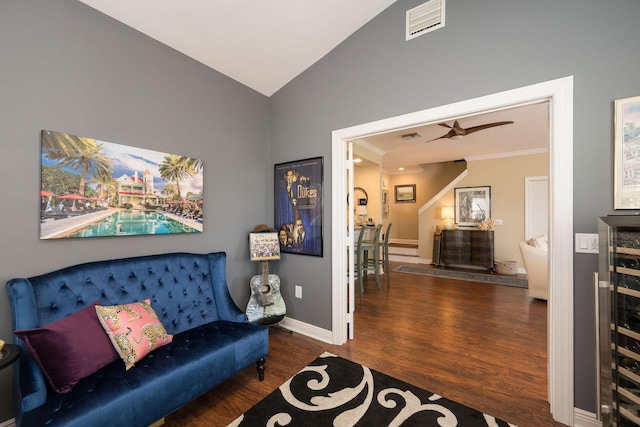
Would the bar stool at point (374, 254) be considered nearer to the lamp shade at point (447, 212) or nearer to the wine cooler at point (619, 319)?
the lamp shade at point (447, 212)

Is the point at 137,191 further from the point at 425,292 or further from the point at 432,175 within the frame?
the point at 432,175

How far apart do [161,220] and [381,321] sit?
2.78 metres

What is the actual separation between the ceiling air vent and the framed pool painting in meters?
2.38

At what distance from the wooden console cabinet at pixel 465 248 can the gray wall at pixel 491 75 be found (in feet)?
15.6

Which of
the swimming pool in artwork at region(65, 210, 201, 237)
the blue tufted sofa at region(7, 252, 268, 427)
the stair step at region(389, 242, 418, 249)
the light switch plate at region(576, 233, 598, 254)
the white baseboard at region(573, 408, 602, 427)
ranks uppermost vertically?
the swimming pool in artwork at region(65, 210, 201, 237)

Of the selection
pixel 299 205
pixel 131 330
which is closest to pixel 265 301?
pixel 299 205

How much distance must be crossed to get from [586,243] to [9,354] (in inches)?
130

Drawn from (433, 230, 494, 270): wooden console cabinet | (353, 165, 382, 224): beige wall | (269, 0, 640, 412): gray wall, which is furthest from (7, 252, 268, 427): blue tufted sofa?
(433, 230, 494, 270): wooden console cabinet

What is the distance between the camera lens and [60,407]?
1.23m

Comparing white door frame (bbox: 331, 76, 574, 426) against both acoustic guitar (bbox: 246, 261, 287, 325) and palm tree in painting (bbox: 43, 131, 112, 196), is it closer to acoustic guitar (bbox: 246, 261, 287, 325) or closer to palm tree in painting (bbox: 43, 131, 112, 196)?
acoustic guitar (bbox: 246, 261, 287, 325)

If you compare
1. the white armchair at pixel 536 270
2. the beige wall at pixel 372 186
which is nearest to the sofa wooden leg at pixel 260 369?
the white armchair at pixel 536 270


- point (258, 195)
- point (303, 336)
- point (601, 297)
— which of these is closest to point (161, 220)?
point (258, 195)

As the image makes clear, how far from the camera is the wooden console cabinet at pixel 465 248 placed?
5922 millimetres

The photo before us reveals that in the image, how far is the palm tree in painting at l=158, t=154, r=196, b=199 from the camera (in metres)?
2.31
